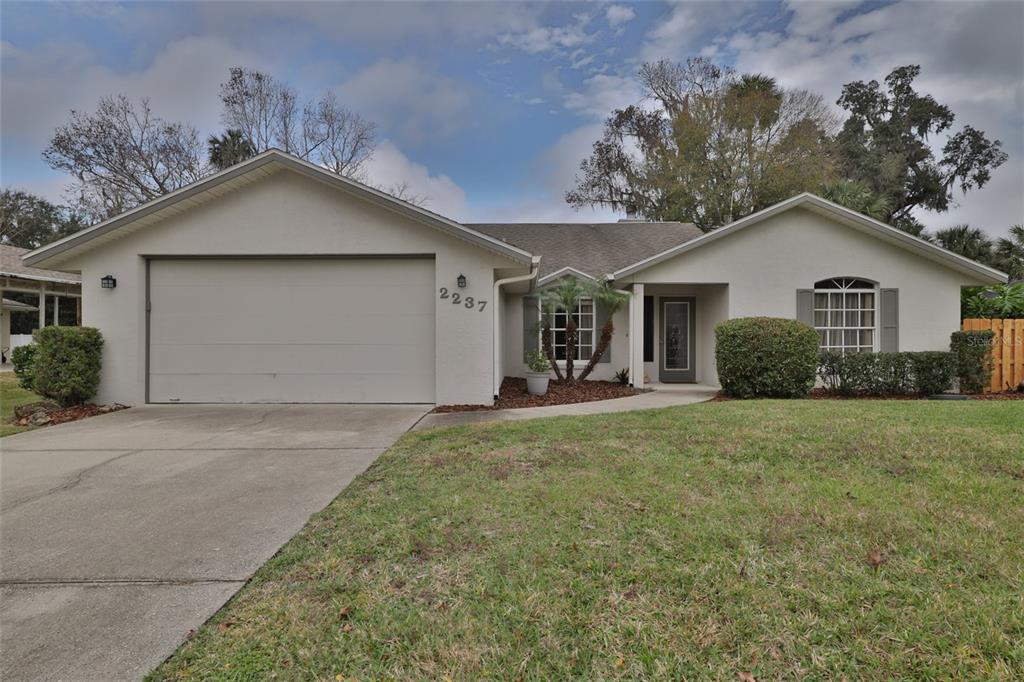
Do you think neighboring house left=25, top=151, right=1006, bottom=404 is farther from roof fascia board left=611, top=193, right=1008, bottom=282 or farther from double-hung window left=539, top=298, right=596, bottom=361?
roof fascia board left=611, top=193, right=1008, bottom=282

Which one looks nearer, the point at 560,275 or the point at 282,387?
the point at 282,387

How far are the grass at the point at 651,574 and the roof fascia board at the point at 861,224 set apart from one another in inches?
272

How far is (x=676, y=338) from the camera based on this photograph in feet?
43.2

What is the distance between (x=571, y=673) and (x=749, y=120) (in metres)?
27.0

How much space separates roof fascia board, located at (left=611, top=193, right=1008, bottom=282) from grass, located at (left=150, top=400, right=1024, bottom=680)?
6897mm

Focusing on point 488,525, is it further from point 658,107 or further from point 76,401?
point 658,107

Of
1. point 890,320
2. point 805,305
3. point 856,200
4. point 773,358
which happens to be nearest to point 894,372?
point 890,320

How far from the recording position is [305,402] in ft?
30.7

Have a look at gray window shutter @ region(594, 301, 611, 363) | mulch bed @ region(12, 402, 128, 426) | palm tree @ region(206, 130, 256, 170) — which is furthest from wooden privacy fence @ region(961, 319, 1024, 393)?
palm tree @ region(206, 130, 256, 170)

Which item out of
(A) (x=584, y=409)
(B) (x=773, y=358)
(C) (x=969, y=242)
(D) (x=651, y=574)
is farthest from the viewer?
(C) (x=969, y=242)

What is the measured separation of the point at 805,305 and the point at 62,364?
14.7 meters

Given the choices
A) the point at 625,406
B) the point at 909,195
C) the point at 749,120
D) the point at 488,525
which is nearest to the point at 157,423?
the point at 488,525

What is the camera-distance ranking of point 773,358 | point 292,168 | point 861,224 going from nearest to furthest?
1. point 292,168
2. point 773,358
3. point 861,224

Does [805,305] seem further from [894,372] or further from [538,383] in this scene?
[538,383]
